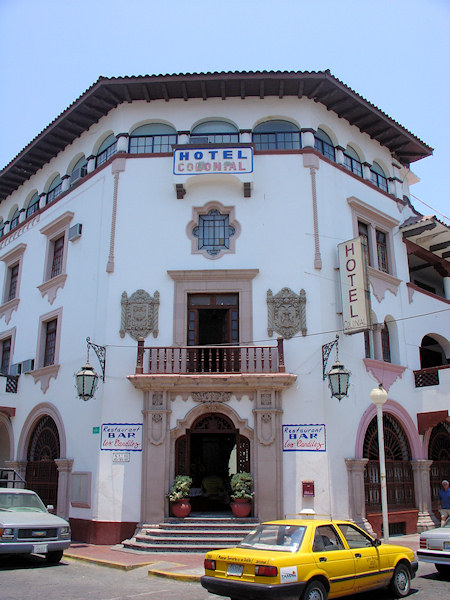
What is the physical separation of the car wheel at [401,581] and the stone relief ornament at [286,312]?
774 cm

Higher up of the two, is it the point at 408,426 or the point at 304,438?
the point at 408,426

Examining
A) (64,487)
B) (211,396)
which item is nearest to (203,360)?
(211,396)

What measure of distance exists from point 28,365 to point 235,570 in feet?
46.0

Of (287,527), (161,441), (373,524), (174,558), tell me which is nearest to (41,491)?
(161,441)

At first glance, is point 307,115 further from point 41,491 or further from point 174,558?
point 41,491

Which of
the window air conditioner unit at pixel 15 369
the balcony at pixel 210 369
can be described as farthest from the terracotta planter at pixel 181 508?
the window air conditioner unit at pixel 15 369

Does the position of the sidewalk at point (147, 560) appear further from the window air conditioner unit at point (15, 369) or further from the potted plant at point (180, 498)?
the window air conditioner unit at point (15, 369)

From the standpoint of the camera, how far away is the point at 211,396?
1595 cm

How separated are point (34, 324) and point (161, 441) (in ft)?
26.0

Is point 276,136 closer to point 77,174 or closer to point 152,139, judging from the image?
point 152,139

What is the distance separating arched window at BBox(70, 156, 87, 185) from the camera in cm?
2020

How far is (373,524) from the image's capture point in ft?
53.2

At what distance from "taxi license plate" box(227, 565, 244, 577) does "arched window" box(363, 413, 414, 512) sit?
9.37 m

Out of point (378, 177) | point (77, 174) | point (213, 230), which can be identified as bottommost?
point (213, 230)
